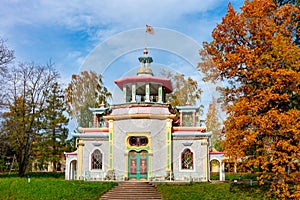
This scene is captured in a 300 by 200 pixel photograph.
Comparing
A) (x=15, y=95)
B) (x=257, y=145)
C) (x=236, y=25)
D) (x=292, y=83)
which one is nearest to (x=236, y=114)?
(x=257, y=145)

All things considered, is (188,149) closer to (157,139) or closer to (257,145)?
(157,139)

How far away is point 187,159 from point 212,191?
3.77 m

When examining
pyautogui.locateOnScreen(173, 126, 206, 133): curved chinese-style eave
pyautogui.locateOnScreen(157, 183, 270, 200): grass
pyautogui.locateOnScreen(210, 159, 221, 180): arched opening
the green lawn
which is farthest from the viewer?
pyautogui.locateOnScreen(210, 159, 221, 180): arched opening

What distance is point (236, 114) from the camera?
44.6ft

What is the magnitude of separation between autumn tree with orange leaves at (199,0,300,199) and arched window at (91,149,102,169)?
8169 millimetres

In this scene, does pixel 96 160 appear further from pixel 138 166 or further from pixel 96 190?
pixel 96 190

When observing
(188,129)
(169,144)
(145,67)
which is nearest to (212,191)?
(169,144)

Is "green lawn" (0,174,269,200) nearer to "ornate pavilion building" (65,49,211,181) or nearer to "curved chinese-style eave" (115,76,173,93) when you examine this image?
"ornate pavilion building" (65,49,211,181)

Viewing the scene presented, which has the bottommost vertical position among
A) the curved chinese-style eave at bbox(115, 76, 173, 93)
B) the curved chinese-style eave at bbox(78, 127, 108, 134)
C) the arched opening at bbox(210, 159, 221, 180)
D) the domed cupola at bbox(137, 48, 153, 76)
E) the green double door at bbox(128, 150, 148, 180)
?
the arched opening at bbox(210, 159, 221, 180)

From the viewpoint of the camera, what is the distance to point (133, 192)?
16031mm

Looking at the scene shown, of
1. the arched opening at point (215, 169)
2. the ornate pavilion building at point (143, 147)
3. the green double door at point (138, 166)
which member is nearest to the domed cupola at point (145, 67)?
the ornate pavilion building at point (143, 147)

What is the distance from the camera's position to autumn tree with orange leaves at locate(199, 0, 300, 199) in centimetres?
1273

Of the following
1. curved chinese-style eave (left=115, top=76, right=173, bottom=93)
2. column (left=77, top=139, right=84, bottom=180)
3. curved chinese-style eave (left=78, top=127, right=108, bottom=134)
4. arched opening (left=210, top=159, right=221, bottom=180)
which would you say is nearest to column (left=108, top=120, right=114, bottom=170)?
curved chinese-style eave (left=78, top=127, right=108, bottom=134)

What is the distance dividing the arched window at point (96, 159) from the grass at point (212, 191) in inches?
173
